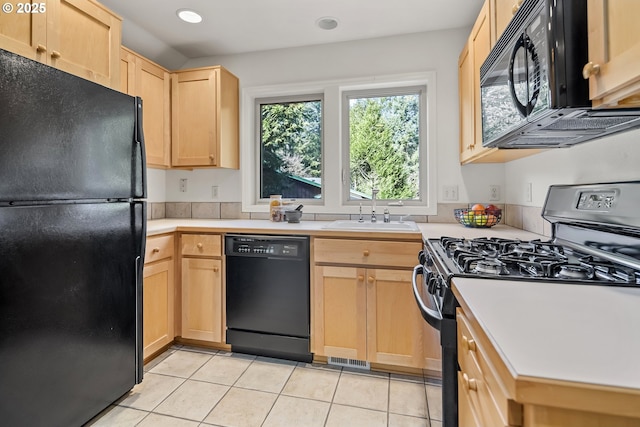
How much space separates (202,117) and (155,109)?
0.35m

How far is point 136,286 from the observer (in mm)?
1747

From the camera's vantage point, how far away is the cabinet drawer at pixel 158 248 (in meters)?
2.04

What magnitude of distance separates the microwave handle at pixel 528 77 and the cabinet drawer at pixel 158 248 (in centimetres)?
208

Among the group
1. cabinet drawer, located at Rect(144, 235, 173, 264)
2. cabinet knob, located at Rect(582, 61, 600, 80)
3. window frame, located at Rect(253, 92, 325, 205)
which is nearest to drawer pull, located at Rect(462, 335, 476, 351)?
cabinet knob, located at Rect(582, 61, 600, 80)

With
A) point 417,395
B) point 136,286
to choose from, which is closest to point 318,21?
point 136,286

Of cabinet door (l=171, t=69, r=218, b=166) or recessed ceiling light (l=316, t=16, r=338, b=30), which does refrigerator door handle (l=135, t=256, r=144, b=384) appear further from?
recessed ceiling light (l=316, t=16, r=338, b=30)

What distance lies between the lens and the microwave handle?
3.08 feet

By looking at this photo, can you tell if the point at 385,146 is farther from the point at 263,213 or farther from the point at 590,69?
the point at 590,69

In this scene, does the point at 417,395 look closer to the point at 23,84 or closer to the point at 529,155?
the point at 529,155

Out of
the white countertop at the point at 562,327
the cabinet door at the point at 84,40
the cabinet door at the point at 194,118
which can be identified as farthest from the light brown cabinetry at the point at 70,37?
the white countertop at the point at 562,327

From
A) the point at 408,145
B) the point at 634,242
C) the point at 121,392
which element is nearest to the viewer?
the point at 634,242

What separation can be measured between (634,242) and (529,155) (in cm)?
109

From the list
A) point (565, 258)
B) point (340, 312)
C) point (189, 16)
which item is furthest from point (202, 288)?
point (565, 258)

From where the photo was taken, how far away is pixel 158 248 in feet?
6.98
